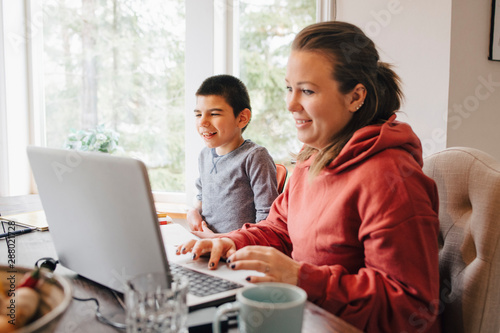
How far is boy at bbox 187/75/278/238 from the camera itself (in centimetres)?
175

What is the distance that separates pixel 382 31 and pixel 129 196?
6.01ft

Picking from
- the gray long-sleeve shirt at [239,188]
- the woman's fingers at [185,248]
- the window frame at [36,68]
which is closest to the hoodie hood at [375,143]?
the woman's fingers at [185,248]

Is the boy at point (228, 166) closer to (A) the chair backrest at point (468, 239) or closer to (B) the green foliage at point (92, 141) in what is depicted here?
(B) the green foliage at point (92, 141)

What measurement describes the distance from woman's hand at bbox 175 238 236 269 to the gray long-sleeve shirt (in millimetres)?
642

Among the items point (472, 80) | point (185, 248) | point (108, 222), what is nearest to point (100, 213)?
point (108, 222)

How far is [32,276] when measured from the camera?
551mm

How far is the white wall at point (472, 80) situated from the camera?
200 cm

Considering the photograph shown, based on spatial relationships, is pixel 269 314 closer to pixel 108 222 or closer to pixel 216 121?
pixel 108 222

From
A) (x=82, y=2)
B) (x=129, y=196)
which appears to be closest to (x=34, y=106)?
(x=82, y=2)

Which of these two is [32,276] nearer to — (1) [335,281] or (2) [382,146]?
(1) [335,281]

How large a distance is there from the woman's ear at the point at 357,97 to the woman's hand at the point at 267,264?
443 millimetres

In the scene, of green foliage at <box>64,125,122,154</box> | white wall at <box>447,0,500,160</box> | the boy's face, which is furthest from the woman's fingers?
white wall at <box>447,0,500,160</box>

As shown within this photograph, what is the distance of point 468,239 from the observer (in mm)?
949

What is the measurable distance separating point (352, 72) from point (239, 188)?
87cm
